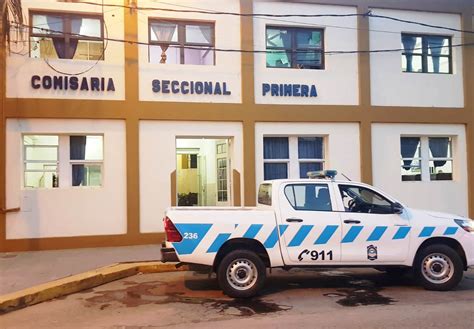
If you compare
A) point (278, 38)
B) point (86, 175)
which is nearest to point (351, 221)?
point (86, 175)

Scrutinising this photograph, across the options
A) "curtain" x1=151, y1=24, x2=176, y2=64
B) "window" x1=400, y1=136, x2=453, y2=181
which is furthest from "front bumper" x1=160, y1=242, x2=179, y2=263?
"window" x1=400, y1=136, x2=453, y2=181

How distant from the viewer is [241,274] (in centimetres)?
773

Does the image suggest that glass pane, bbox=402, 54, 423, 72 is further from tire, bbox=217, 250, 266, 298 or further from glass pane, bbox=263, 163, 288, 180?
tire, bbox=217, 250, 266, 298

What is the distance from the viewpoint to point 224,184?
13938 mm

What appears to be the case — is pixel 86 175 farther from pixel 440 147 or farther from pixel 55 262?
pixel 440 147

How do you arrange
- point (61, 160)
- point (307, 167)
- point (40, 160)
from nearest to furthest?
point (40, 160) < point (61, 160) < point (307, 167)

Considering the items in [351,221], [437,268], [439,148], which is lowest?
[437,268]

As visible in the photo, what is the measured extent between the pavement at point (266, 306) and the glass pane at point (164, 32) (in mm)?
6631

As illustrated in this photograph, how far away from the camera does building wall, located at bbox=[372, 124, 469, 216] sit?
1408 centimetres

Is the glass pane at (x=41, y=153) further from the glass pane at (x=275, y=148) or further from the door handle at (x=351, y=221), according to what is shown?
the door handle at (x=351, y=221)

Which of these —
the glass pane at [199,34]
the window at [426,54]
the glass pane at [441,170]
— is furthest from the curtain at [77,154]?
the glass pane at [441,170]

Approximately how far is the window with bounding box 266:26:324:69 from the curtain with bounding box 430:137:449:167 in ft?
13.6

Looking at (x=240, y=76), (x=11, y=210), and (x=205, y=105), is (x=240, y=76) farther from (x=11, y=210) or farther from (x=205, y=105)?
(x=11, y=210)

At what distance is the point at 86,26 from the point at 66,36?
57cm
